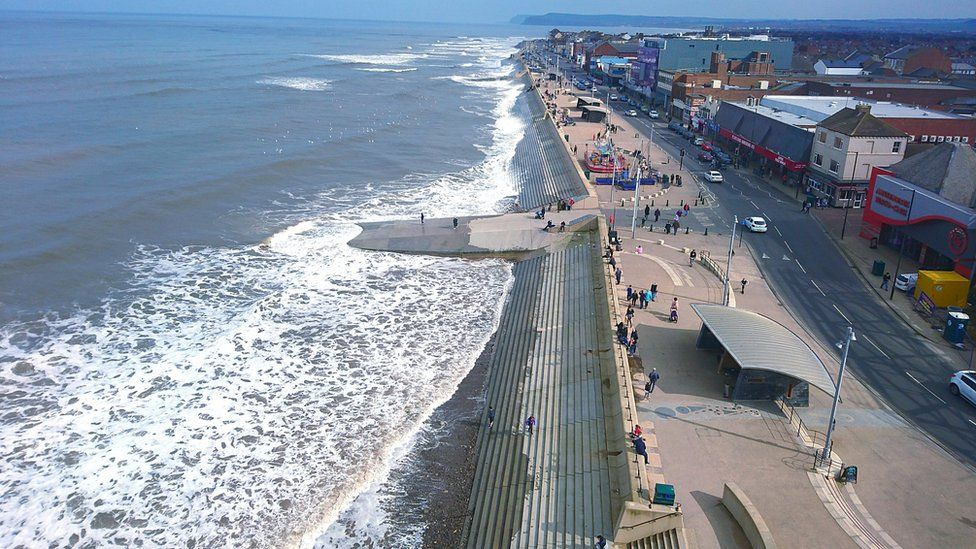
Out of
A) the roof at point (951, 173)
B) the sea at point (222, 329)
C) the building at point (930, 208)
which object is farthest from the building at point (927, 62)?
the roof at point (951, 173)

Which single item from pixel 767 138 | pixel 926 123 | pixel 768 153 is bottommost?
pixel 768 153

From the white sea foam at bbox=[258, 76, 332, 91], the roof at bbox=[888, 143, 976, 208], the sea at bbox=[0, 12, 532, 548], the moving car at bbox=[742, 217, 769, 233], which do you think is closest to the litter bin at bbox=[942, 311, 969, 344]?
the roof at bbox=[888, 143, 976, 208]

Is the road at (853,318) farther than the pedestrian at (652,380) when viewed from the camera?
No

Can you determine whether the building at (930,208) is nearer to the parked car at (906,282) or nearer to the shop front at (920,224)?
the shop front at (920,224)

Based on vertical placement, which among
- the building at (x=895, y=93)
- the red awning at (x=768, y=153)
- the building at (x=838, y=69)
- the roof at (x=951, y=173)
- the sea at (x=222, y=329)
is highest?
the building at (x=838, y=69)

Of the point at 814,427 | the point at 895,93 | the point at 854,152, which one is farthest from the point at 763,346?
the point at 895,93

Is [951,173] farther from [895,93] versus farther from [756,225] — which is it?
[895,93]

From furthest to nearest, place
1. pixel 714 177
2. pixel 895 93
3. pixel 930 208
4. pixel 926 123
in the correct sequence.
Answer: pixel 895 93, pixel 714 177, pixel 926 123, pixel 930 208
